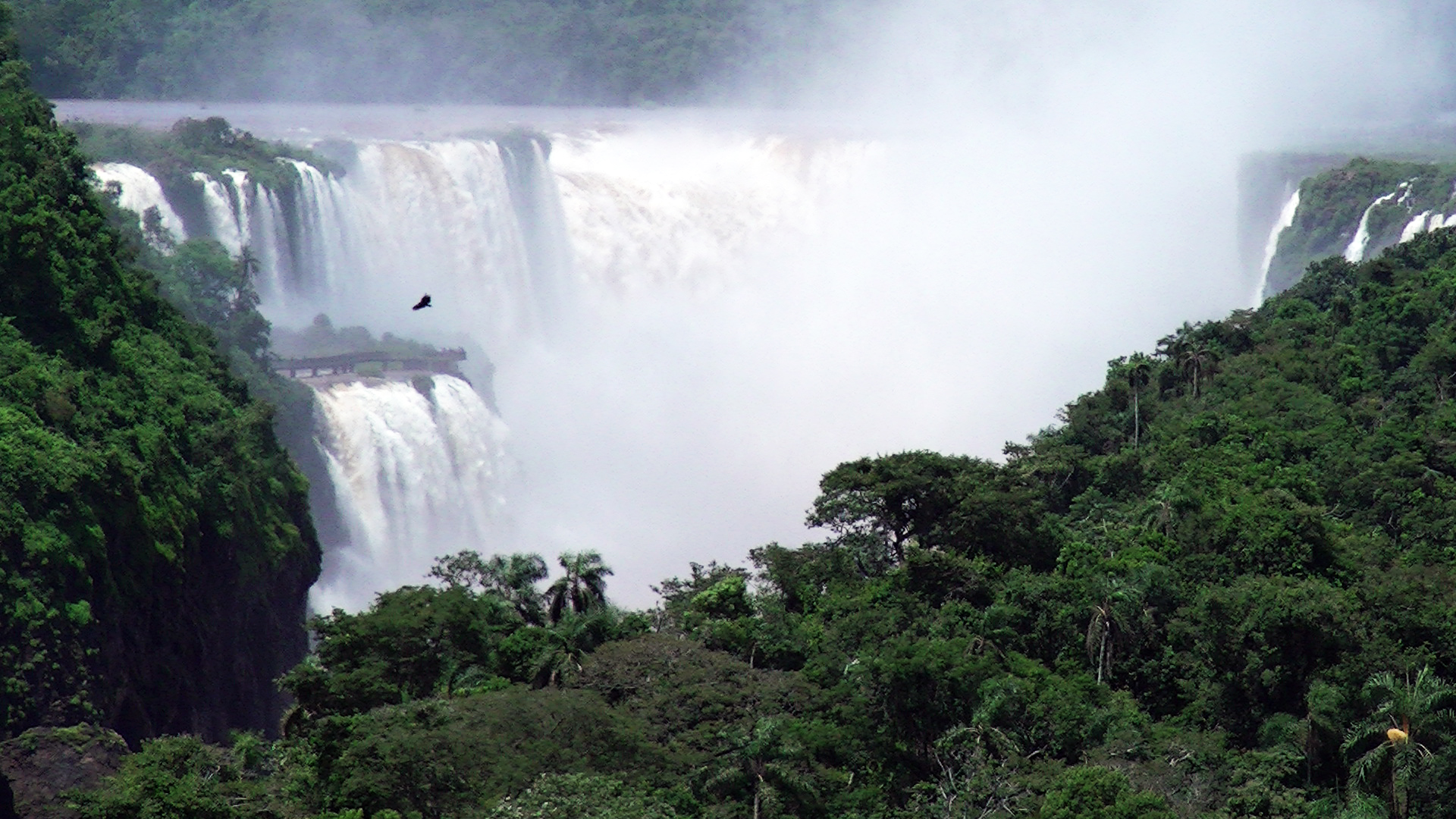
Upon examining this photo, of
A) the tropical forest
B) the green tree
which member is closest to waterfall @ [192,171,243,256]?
the tropical forest

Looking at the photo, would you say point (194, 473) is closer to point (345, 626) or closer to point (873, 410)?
point (345, 626)

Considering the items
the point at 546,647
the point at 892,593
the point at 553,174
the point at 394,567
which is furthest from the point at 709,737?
the point at 553,174

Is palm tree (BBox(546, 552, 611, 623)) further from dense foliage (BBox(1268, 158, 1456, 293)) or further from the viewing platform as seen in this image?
dense foliage (BBox(1268, 158, 1456, 293))

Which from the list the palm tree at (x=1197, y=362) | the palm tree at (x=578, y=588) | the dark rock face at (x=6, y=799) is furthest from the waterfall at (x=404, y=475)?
the dark rock face at (x=6, y=799)

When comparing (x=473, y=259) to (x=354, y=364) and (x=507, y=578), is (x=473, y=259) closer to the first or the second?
(x=354, y=364)

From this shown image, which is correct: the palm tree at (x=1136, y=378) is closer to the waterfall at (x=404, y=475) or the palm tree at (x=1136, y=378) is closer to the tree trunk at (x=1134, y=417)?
the tree trunk at (x=1134, y=417)

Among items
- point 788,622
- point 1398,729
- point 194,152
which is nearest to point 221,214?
point 194,152
